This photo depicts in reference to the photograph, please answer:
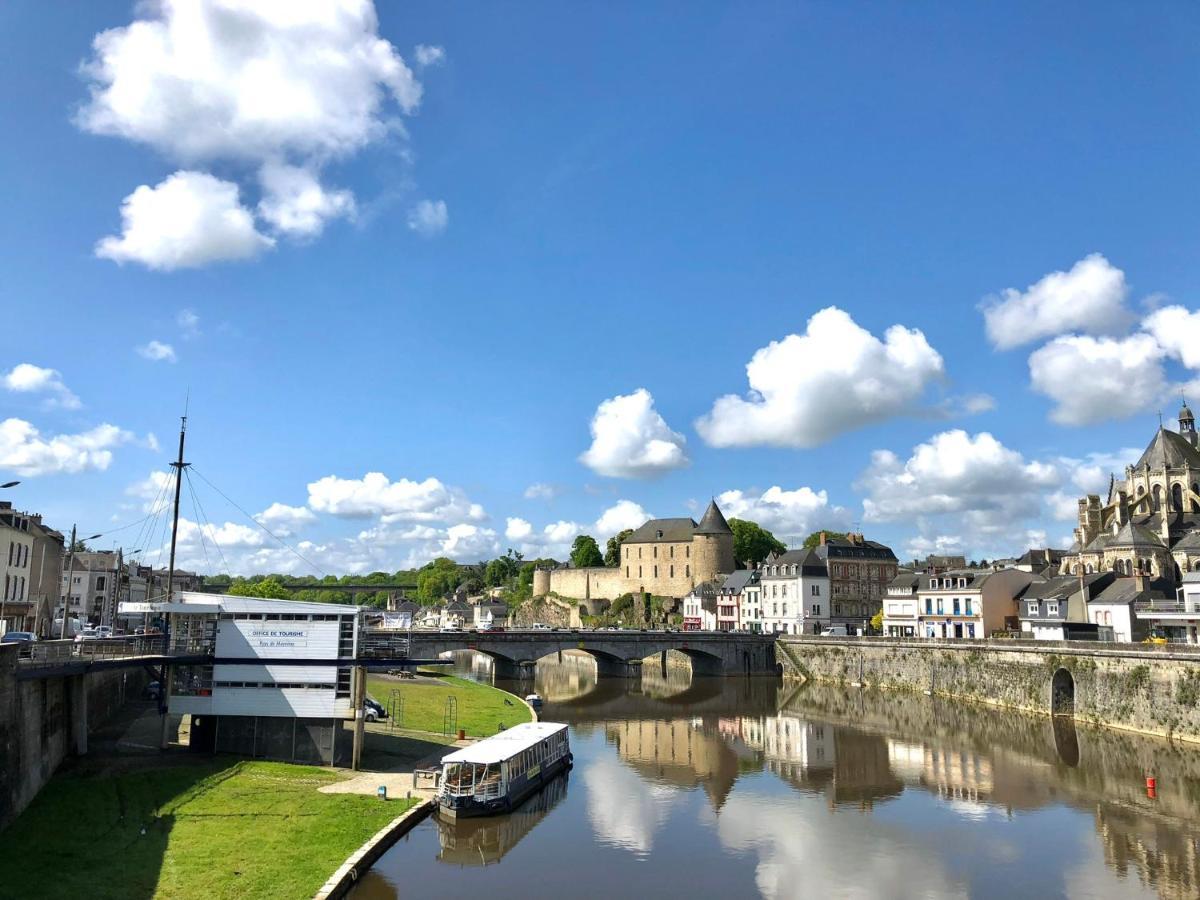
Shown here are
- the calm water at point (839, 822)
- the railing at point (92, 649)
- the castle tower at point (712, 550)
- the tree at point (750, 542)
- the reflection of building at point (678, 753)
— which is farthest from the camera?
the tree at point (750, 542)

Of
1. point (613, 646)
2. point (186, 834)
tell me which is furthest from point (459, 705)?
point (613, 646)

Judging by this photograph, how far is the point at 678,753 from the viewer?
52750mm

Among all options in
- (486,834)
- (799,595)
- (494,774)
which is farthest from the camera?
(799,595)

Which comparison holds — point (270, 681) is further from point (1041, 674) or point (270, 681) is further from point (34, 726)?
point (1041, 674)

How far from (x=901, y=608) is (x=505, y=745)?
67228mm

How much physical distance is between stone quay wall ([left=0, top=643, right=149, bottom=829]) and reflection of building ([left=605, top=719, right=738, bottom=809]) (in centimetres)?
2558

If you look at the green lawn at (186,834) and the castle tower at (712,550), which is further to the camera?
the castle tower at (712,550)

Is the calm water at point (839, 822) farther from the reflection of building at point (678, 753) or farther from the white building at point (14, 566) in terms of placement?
the white building at point (14, 566)

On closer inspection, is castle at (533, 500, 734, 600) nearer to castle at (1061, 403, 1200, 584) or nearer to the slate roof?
the slate roof

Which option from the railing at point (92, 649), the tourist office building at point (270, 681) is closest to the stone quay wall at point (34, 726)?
the railing at point (92, 649)

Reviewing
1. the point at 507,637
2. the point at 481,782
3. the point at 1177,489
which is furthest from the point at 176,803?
the point at 1177,489

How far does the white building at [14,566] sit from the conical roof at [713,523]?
102201 mm

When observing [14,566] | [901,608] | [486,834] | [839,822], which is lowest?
[839,822]

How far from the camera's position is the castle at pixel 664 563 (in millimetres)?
145250
